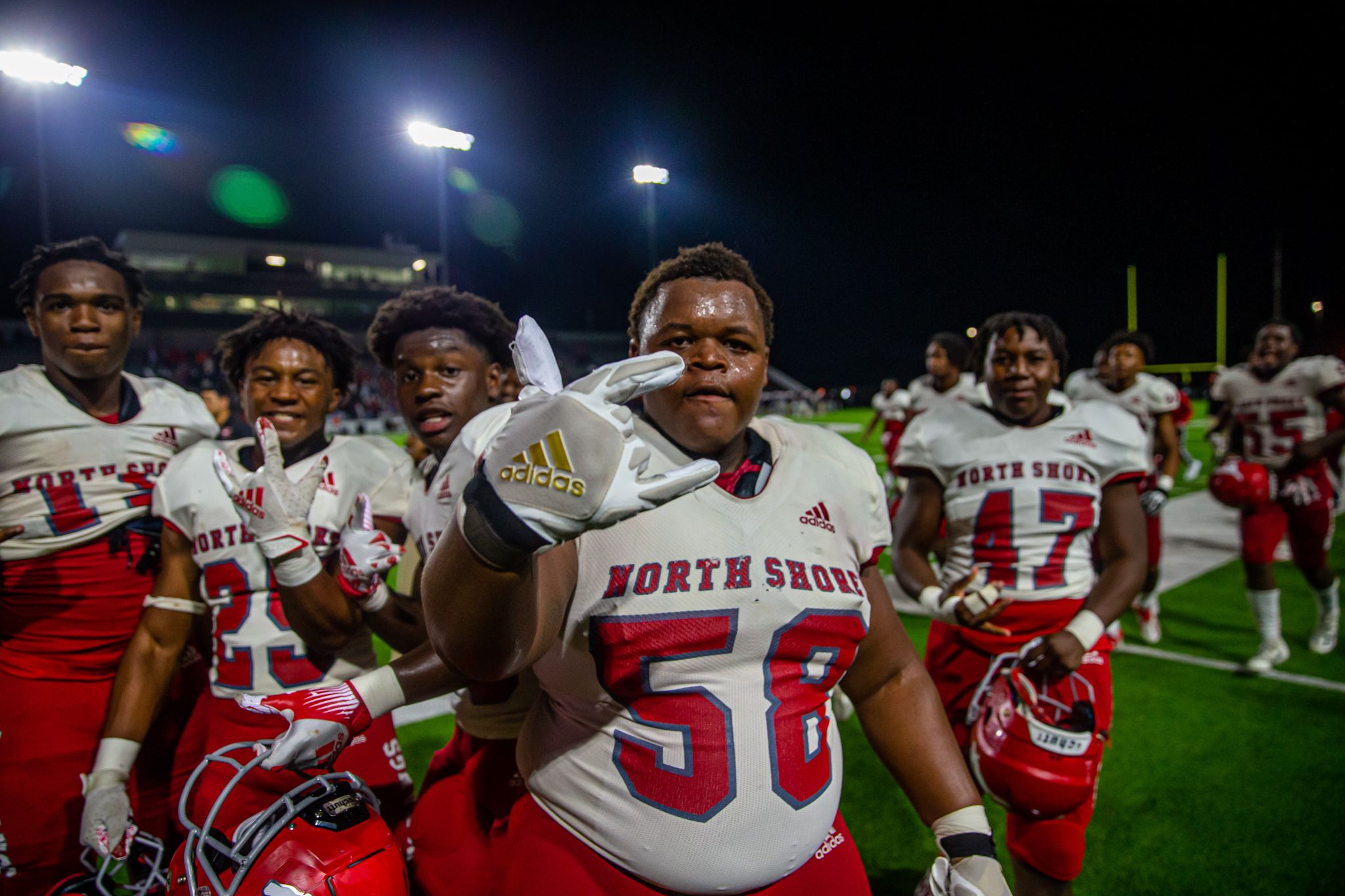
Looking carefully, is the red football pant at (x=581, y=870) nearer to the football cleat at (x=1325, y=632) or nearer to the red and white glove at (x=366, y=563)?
the red and white glove at (x=366, y=563)

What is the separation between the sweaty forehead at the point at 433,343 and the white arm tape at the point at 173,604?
1069 millimetres

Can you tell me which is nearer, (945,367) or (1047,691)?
(1047,691)

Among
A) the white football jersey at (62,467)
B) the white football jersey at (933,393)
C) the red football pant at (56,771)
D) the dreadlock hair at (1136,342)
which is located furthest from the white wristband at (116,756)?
the dreadlock hair at (1136,342)

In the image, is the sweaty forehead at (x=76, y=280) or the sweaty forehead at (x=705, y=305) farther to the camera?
the sweaty forehead at (x=76, y=280)

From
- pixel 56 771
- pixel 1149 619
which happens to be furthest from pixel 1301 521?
pixel 56 771

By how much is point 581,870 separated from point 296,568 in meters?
1.20

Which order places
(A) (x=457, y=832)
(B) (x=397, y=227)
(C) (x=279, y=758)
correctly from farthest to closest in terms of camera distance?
(B) (x=397, y=227) < (A) (x=457, y=832) < (C) (x=279, y=758)

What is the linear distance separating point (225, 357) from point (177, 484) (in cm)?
65

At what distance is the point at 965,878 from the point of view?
1645 mm

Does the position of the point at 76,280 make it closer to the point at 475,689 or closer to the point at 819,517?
the point at 475,689

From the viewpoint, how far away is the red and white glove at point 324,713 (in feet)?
5.28

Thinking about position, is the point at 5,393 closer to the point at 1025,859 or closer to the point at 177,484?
the point at 177,484

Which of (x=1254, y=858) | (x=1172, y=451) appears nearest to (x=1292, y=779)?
(x=1254, y=858)

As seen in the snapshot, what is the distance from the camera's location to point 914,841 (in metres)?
3.38
